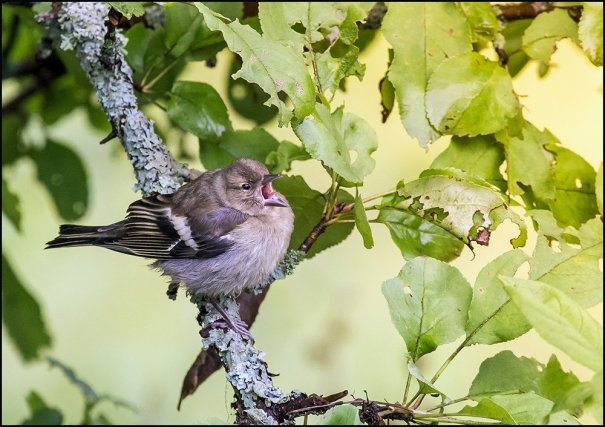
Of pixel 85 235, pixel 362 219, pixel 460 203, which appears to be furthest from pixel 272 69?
→ pixel 85 235

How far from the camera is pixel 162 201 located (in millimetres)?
2682

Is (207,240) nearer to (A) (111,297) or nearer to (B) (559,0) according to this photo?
(B) (559,0)

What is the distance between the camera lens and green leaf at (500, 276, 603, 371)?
132 centimetres

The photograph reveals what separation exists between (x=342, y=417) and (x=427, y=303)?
1.49 feet

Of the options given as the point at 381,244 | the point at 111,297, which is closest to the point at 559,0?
the point at 381,244

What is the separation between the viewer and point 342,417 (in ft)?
4.75

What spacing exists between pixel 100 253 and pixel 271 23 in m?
4.91

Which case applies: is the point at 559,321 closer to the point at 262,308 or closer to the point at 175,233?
the point at 175,233

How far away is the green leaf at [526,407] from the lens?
1.57m

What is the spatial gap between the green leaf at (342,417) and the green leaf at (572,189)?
112 centimetres

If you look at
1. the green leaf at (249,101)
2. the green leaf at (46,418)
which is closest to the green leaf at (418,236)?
the green leaf at (249,101)

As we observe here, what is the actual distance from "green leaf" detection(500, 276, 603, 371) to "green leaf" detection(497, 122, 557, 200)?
0.91 m

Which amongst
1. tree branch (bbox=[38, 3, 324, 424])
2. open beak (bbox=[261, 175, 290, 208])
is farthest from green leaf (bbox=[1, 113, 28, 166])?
open beak (bbox=[261, 175, 290, 208])

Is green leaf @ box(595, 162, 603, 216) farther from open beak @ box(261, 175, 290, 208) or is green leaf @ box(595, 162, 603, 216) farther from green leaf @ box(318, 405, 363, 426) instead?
green leaf @ box(318, 405, 363, 426)
